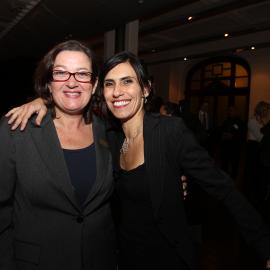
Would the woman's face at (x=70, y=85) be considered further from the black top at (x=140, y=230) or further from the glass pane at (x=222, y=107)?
the glass pane at (x=222, y=107)

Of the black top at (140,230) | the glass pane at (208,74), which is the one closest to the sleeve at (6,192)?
A: the black top at (140,230)

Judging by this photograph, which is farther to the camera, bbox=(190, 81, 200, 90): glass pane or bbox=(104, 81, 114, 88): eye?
bbox=(190, 81, 200, 90): glass pane

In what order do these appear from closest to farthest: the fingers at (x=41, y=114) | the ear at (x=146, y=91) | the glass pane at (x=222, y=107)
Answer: the fingers at (x=41, y=114) → the ear at (x=146, y=91) → the glass pane at (x=222, y=107)

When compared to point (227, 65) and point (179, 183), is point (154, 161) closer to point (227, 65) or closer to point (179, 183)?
point (179, 183)

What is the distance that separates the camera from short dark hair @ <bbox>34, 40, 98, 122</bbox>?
1.48 m

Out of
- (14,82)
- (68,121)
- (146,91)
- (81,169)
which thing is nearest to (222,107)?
(14,82)

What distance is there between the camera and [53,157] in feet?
4.42

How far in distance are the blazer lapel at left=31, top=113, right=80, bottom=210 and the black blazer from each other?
379mm

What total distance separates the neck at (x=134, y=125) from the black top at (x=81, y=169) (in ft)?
1.08

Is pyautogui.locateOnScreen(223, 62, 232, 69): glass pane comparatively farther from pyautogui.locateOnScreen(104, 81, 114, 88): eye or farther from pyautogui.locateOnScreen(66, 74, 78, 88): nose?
pyautogui.locateOnScreen(66, 74, 78, 88): nose

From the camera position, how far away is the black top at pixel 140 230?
1.52 meters

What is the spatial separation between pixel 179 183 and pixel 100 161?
15.5 inches

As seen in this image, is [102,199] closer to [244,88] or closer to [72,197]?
[72,197]

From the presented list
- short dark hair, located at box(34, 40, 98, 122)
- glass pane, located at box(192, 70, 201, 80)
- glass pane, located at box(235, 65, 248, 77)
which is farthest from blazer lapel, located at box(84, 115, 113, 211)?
glass pane, located at box(192, 70, 201, 80)
